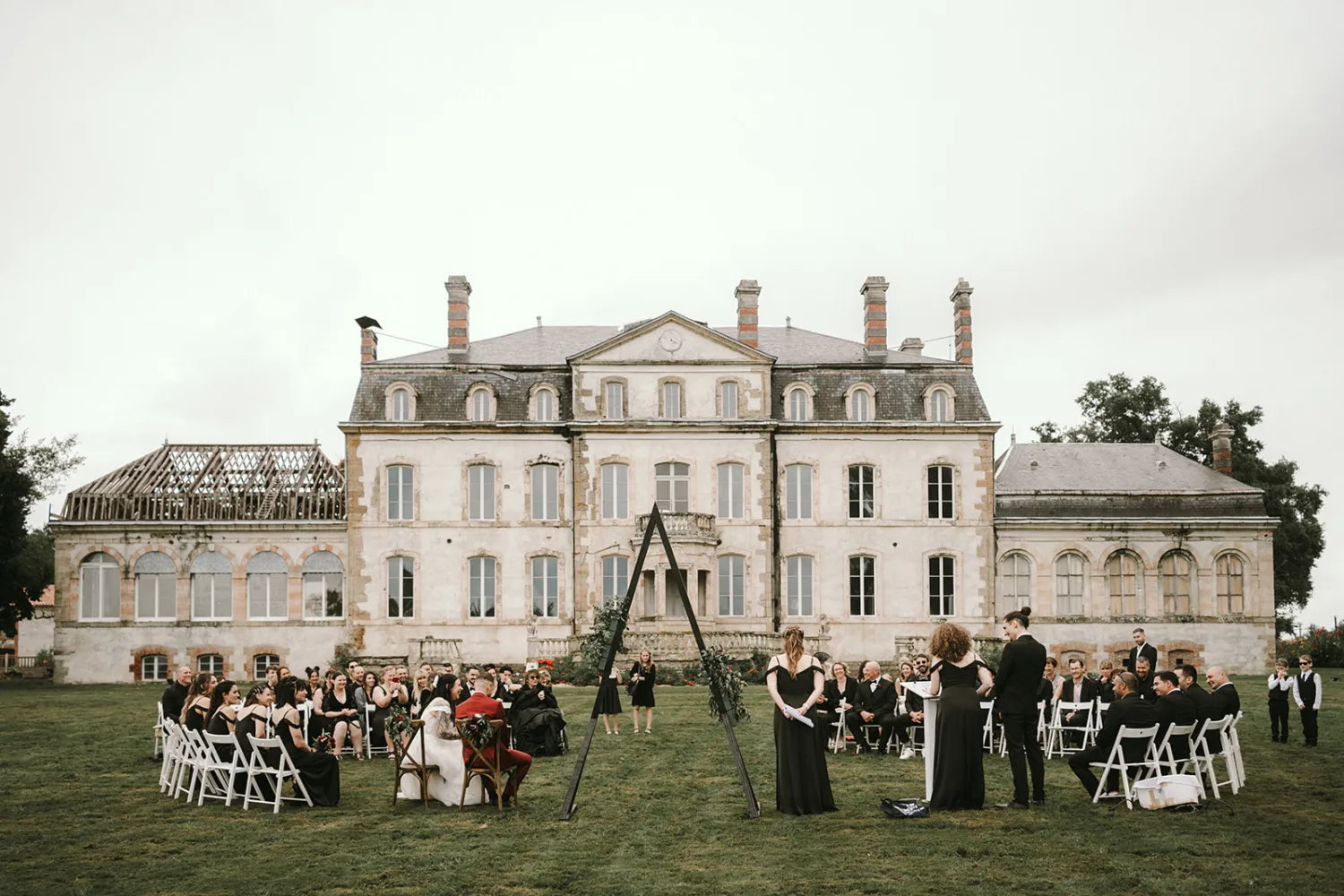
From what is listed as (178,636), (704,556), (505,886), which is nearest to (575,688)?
(704,556)

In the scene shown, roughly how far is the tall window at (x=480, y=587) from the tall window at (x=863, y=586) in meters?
11.1

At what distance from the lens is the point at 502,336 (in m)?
43.9

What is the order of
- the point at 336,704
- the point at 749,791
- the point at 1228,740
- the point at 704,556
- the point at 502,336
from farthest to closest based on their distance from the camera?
the point at 502,336, the point at 704,556, the point at 336,704, the point at 1228,740, the point at 749,791

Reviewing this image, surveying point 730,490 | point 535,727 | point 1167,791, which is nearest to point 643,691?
point 535,727

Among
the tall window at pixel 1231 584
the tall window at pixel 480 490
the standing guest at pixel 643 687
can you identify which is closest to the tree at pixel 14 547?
the tall window at pixel 480 490

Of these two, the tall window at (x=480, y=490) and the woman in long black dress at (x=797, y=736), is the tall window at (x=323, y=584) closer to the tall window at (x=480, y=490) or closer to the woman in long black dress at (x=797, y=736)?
the tall window at (x=480, y=490)

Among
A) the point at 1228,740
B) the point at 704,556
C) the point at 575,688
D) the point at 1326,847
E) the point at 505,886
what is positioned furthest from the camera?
the point at 704,556

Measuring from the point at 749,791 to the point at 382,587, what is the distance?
28259 mm

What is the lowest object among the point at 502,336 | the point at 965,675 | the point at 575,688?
the point at 575,688

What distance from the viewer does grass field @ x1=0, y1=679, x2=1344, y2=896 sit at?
392 inches

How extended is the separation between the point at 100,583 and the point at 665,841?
3340cm

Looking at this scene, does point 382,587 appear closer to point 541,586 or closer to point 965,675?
point 541,586

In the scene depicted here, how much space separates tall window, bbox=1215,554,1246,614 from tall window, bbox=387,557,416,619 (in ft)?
83.4

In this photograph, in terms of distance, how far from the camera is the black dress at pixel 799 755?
41.3 feet
